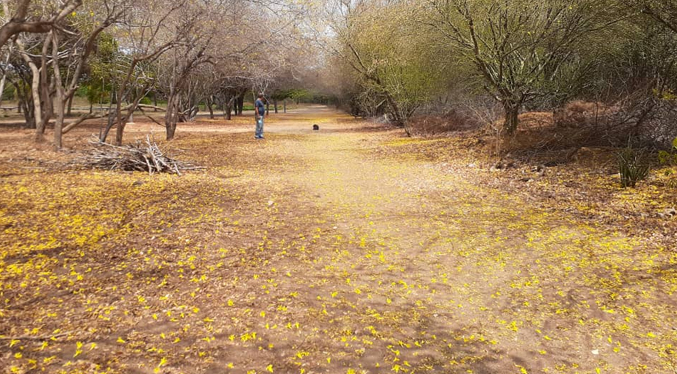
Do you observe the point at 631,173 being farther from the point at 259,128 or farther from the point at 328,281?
the point at 259,128

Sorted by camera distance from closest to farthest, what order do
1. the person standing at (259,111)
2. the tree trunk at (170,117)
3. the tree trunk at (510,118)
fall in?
the tree trunk at (510,118) < the tree trunk at (170,117) < the person standing at (259,111)

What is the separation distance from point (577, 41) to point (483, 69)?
2708 millimetres

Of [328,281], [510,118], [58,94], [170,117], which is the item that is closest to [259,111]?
[170,117]

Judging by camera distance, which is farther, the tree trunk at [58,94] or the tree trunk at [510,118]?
the tree trunk at [510,118]

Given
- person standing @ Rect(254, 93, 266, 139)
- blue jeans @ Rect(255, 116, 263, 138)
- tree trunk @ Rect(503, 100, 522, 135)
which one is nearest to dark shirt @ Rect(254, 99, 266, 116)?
person standing @ Rect(254, 93, 266, 139)

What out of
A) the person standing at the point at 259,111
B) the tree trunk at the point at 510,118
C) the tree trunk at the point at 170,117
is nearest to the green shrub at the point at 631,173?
the tree trunk at the point at 510,118

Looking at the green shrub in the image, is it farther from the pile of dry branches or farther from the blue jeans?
the blue jeans

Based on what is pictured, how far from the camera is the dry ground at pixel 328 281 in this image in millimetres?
3127

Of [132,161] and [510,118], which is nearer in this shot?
[132,161]

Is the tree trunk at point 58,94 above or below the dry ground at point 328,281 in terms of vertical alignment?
above

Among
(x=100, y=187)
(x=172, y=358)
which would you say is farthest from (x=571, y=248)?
(x=100, y=187)

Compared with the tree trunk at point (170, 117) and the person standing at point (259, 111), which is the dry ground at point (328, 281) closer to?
the tree trunk at point (170, 117)

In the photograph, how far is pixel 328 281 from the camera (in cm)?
442

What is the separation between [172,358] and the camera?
9.91ft
